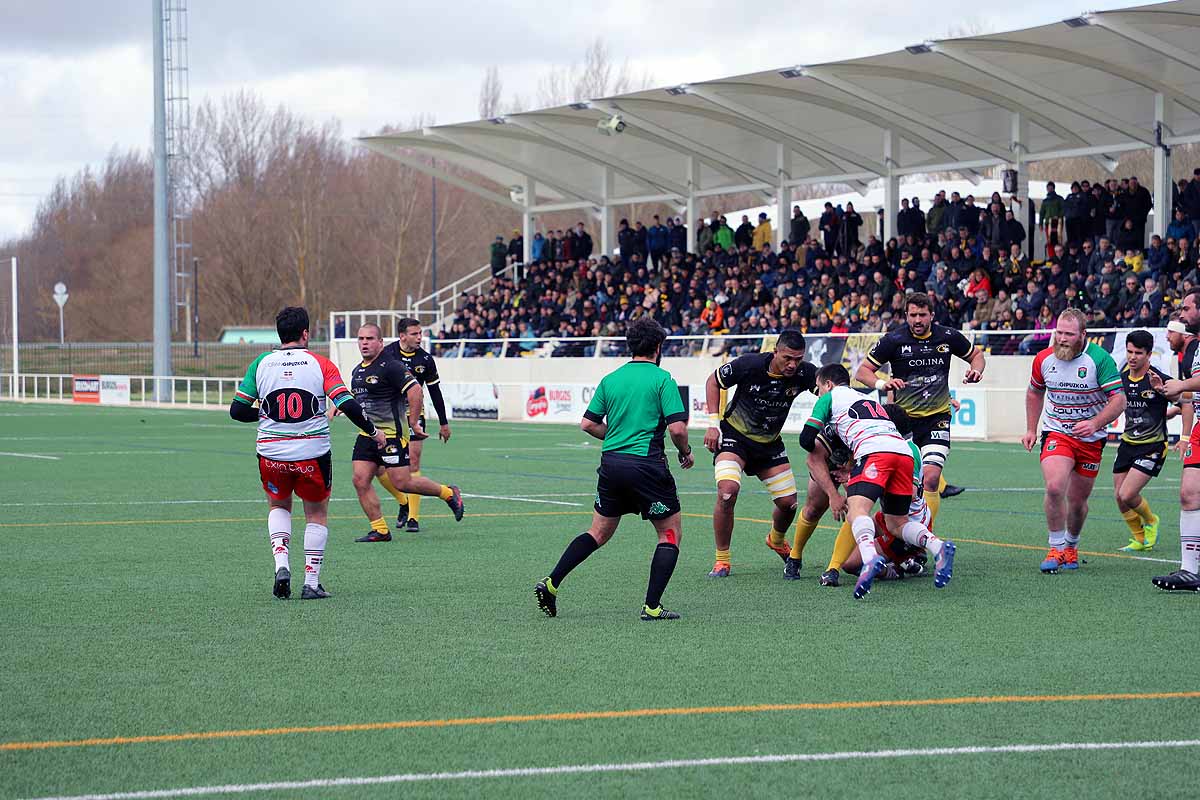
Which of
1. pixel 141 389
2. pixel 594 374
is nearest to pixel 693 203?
pixel 594 374

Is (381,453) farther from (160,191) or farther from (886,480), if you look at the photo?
(160,191)

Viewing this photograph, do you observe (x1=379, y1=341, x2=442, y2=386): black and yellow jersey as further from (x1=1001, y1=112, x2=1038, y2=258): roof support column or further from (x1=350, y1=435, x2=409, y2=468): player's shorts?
(x1=1001, y1=112, x2=1038, y2=258): roof support column

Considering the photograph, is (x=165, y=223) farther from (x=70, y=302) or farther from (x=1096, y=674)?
(x=70, y=302)

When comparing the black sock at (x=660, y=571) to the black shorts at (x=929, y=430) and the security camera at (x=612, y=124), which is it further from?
the security camera at (x=612, y=124)

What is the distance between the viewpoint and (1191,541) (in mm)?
9594

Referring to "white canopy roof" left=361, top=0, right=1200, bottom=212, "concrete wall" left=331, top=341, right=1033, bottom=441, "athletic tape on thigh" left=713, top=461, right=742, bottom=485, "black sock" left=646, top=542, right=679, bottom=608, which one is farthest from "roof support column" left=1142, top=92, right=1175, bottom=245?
"black sock" left=646, top=542, right=679, bottom=608

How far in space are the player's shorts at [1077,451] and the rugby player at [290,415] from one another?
491 centimetres

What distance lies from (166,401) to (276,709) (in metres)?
42.8

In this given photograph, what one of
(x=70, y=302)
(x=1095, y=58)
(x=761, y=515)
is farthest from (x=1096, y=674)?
(x=70, y=302)

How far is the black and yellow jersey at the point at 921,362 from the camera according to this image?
38.0 ft

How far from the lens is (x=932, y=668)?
23.6ft

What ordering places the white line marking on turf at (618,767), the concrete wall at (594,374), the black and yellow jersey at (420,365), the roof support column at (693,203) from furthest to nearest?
the roof support column at (693,203) < the concrete wall at (594,374) < the black and yellow jersey at (420,365) < the white line marking on turf at (618,767)

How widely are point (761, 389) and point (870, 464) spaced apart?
1.06 metres

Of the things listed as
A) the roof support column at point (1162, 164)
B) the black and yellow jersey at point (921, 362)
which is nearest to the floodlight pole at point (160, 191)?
the roof support column at point (1162, 164)
